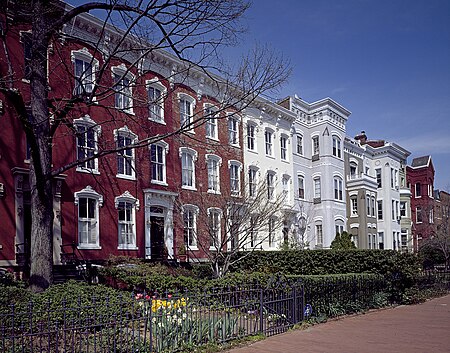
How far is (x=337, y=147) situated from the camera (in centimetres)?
3850

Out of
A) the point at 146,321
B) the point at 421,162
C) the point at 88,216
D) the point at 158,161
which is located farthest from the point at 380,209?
the point at 146,321

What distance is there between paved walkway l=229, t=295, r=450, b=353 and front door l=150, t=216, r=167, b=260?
1245cm

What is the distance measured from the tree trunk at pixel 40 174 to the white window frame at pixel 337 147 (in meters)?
28.5

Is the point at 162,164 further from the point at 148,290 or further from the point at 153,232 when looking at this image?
the point at 148,290

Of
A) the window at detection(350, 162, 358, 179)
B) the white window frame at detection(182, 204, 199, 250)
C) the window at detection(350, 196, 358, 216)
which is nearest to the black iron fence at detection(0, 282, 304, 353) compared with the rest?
the white window frame at detection(182, 204, 199, 250)

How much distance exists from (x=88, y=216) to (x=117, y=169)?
112 inches

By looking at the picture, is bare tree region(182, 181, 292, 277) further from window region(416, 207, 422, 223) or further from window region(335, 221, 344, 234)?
window region(416, 207, 422, 223)

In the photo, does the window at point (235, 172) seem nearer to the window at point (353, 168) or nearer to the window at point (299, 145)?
the window at point (299, 145)

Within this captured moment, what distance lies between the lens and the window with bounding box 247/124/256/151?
3088cm

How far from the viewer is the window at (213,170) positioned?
27408 mm

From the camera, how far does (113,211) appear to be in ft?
73.0

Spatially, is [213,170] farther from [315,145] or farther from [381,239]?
[381,239]

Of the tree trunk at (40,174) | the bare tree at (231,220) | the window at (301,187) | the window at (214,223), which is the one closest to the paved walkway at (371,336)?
the tree trunk at (40,174)

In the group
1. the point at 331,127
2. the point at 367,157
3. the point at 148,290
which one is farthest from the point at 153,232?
the point at 367,157
